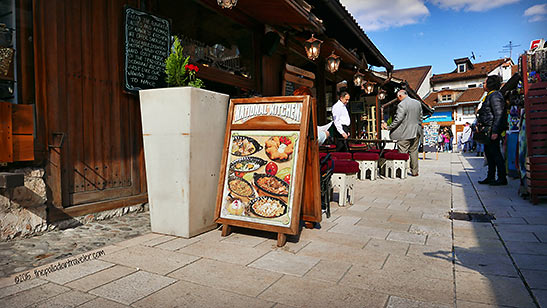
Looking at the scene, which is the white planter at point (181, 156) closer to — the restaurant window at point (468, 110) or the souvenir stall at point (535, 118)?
the souvenir stall at point (535, 118)

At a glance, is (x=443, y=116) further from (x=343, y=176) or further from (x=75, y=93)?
(x=75, y=93)

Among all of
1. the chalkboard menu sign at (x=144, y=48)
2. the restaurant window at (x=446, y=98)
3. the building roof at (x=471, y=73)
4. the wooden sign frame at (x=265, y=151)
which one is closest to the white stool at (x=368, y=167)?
the wooden sign frame at (x=265, y=151)

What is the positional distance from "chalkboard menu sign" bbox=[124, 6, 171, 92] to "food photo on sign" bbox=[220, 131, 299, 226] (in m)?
1.70

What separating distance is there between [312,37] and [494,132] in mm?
3800

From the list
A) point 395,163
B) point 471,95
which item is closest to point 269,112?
point 395,163

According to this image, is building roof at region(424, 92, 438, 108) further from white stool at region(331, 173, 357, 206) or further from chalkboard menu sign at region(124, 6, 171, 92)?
chalkboard menu sign at region(124, 6, 171, 92)

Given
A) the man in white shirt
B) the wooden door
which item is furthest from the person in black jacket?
the wooden door

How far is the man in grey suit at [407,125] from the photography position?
8.07 meters

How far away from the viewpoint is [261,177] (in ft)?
10.3

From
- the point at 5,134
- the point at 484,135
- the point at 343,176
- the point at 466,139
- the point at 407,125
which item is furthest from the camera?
the point at 466,139

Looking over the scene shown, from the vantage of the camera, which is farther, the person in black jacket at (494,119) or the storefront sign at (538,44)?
the person in black jacket at (494,119)

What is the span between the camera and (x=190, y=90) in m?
3.08

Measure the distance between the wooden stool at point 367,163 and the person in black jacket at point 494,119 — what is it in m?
2.08

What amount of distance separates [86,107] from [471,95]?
4653 cm
